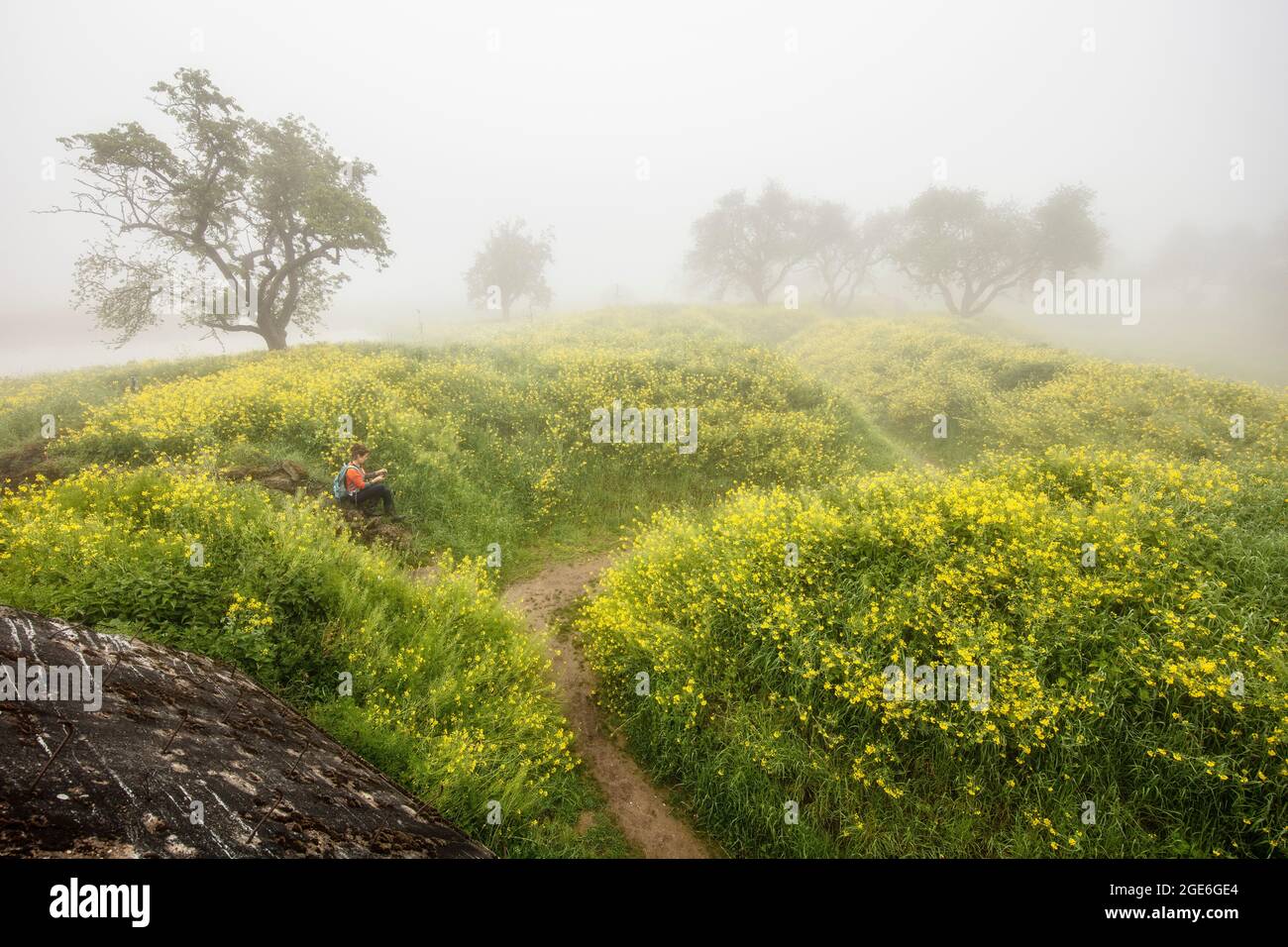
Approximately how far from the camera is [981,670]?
5746 millimetres

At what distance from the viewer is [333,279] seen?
21.9 m

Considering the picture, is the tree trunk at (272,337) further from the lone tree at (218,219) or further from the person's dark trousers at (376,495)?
the person's dark trousers at (376,495)

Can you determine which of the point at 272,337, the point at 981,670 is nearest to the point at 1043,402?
the point at 981,670

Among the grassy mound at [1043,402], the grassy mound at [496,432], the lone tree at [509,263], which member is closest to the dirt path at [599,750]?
the grassy mound at [496,432]

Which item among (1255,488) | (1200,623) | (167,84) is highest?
(167,84)

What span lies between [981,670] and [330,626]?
8.04 meters

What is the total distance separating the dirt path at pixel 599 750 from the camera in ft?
19.5

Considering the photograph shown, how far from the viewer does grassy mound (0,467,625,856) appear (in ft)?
17.3

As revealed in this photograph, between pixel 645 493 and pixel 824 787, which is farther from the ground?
pixel 645 493

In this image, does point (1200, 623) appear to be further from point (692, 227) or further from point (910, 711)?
point (692, 227)

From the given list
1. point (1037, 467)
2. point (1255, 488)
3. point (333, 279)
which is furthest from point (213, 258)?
point (1255, 488)

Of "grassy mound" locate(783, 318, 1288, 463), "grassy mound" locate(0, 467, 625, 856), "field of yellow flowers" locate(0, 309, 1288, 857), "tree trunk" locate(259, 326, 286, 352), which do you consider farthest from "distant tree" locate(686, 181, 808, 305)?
"grassy mound" locate(0, 467, 625, 856)

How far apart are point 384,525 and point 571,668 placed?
207 inches

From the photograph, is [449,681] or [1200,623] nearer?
[1200,623]
